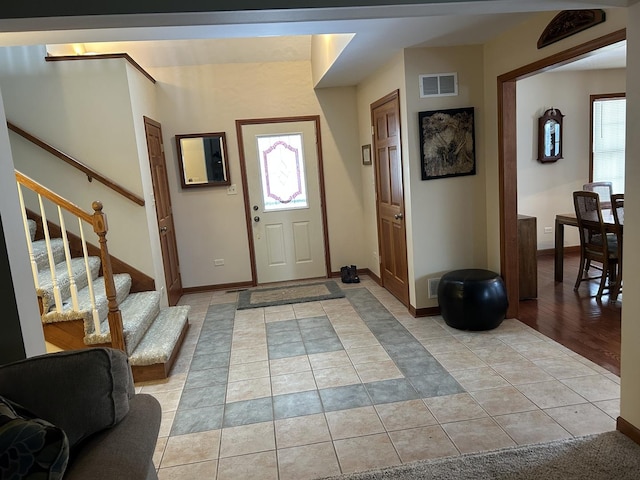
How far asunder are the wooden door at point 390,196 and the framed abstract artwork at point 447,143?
295 mm

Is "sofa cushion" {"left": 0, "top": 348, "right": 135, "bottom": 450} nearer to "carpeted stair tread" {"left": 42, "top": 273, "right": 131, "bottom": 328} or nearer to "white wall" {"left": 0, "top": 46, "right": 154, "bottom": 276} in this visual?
"carpeted stair tread" {"left": 42, "top": 273, "right": 131, "bottom": 328}

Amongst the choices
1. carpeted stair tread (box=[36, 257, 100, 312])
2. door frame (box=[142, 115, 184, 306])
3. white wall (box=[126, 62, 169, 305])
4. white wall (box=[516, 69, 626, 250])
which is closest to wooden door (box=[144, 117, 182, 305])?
door frame (box=[142, 115, 184, 306])

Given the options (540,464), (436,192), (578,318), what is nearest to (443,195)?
(436,192)

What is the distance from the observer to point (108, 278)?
10.0 ft

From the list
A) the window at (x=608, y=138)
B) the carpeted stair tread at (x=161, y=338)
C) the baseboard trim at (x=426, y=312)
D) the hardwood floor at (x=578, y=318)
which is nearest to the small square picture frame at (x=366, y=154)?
the baseboard trim at (x=426, y=312)

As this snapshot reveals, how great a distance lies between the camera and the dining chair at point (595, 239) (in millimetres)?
4207

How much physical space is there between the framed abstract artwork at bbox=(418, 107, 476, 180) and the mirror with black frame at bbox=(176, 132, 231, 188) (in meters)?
2.52

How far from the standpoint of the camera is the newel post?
300 centimetres

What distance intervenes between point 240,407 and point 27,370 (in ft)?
5.14

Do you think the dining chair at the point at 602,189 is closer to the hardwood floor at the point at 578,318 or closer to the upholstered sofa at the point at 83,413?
the hardwood floor at the point at 578,318

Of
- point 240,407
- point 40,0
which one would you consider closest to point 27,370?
point 40,0

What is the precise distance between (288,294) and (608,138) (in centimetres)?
476

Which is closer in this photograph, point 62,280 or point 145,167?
point 62,280

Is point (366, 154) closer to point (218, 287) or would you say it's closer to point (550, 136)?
point (218, 287)
